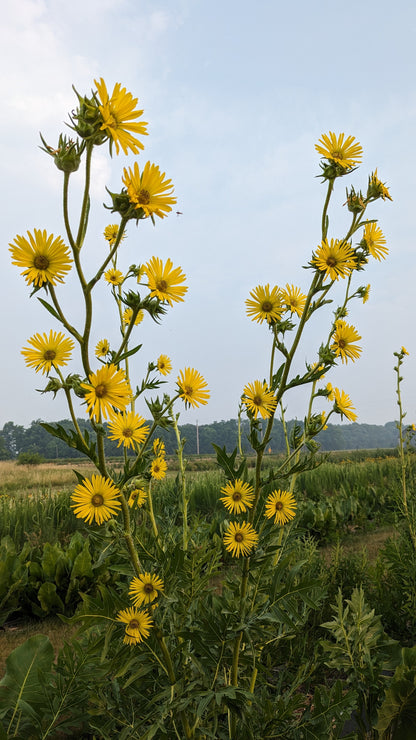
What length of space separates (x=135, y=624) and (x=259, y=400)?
0.72 m

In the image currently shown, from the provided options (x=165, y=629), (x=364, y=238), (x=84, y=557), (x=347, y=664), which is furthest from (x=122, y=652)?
(x=84, y=557)

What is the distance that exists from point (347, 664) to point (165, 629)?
0.83 m

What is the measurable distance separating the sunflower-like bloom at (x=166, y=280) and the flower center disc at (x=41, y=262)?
10.0 inches

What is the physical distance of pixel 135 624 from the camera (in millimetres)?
1231

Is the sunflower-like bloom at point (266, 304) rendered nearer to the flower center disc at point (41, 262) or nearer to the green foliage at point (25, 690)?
the flower center disc at point (41, 262)

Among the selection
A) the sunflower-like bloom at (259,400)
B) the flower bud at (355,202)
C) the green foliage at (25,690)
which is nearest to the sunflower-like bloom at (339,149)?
the flower bud at (355,202)

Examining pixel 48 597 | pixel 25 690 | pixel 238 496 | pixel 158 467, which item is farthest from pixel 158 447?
pixel 48 597

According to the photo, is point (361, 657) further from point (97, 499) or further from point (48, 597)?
point (48, 597)

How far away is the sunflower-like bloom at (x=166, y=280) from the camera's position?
1184 millimetres

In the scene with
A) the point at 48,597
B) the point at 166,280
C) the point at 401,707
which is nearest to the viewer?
the point at 166,280

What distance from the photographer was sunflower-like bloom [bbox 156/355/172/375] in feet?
5.77

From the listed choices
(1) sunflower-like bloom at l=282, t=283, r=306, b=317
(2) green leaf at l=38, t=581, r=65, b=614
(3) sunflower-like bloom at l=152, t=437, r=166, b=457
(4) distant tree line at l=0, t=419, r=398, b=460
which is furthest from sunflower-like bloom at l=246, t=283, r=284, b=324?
(4) distant tree line at l=0, t=419, r=398, b=460

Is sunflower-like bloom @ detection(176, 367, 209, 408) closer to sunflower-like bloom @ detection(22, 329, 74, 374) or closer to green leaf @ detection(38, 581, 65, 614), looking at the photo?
sunflower-like bloom @ detection(22, 329, 74, 374)

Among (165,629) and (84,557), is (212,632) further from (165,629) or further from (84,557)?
(84,557)
